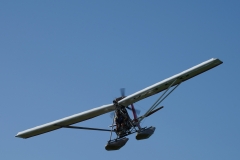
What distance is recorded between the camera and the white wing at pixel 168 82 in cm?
3633

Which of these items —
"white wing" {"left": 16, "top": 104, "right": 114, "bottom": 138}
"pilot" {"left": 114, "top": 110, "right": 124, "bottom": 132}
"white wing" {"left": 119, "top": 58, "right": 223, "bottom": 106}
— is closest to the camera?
"white wing" {"left": 119, "top": 58, "right": 223, "bottom": 106}

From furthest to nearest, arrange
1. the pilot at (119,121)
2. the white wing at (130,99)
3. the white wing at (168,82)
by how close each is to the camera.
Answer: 1. the pilot at (119,121)
2. the white wing at (130,99)
3. the white wing at (168,82)

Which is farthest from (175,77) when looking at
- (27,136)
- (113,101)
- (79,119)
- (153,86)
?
(27,136)

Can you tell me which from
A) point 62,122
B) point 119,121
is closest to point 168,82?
point 119,121

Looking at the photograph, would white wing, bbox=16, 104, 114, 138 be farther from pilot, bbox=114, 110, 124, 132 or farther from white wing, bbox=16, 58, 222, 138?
pilot, bbox=114, 110, 124, 132

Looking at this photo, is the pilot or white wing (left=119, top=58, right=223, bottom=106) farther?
the pilot

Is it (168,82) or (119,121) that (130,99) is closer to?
(119,121)

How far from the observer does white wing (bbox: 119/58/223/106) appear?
36334mm

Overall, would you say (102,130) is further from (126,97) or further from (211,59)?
(211,59)

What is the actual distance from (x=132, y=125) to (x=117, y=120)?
856 millimetres

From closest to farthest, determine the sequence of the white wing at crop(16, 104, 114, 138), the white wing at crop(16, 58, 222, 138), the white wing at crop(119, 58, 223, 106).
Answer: the white wing at crop(119, 58, 223, 106), the white wing at crop(16, 58, 222, 138), the white wing at crop(16, 104, 114, 138)

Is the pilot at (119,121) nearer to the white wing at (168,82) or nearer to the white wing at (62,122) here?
the white wing at (168,82)

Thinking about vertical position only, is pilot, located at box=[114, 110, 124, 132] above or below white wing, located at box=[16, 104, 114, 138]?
below

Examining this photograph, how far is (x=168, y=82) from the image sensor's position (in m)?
37.2
